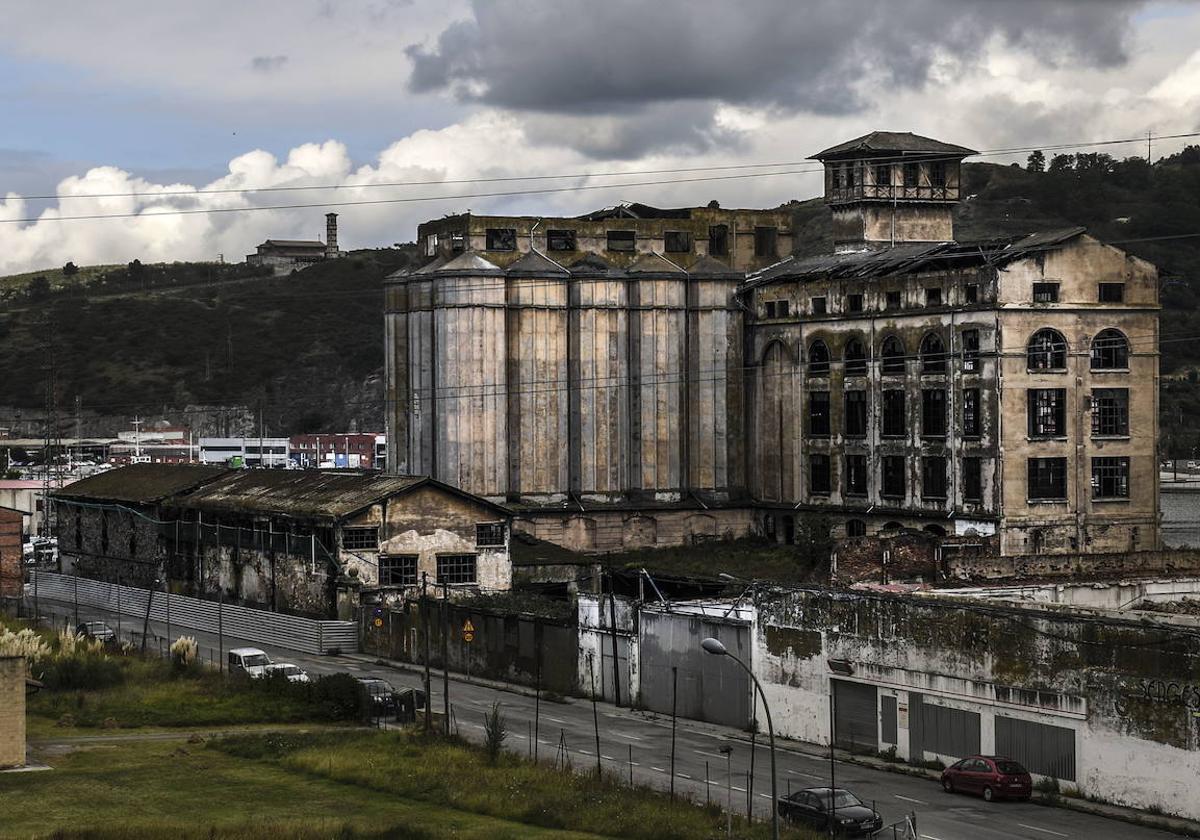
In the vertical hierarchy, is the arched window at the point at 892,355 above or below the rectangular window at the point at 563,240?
below

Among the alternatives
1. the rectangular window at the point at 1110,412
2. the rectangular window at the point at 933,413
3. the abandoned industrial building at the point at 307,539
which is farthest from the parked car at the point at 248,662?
the rectangular window at the point at 1110,412

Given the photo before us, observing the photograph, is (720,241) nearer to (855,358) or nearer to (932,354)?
(855,358)

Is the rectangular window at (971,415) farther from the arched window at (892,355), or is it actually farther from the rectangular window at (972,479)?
the arched window at (892,355)

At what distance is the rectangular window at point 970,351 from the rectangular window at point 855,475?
333 inches

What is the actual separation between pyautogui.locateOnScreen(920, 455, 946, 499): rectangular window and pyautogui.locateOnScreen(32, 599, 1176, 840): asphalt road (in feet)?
86.5

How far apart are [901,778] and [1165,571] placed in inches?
937

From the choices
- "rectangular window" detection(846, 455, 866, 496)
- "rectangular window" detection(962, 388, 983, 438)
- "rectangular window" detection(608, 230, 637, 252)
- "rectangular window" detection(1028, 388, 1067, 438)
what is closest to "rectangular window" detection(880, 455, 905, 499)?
"rectangular window" detection(846, 455, 866, 496)

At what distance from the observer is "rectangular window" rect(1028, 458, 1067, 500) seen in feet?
260

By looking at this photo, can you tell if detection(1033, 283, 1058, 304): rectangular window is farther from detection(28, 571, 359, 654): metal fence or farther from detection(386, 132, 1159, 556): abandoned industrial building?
detection(28, 571, 359, 654): metal fence

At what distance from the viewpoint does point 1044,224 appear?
17125 cm

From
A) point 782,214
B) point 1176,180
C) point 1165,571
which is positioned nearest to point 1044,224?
point 1176,180

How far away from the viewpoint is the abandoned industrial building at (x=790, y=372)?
7938cm

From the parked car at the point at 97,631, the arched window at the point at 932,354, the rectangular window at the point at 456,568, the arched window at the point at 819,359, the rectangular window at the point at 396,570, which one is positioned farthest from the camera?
the arched window at the point at 819,359

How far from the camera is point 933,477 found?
270 ft
